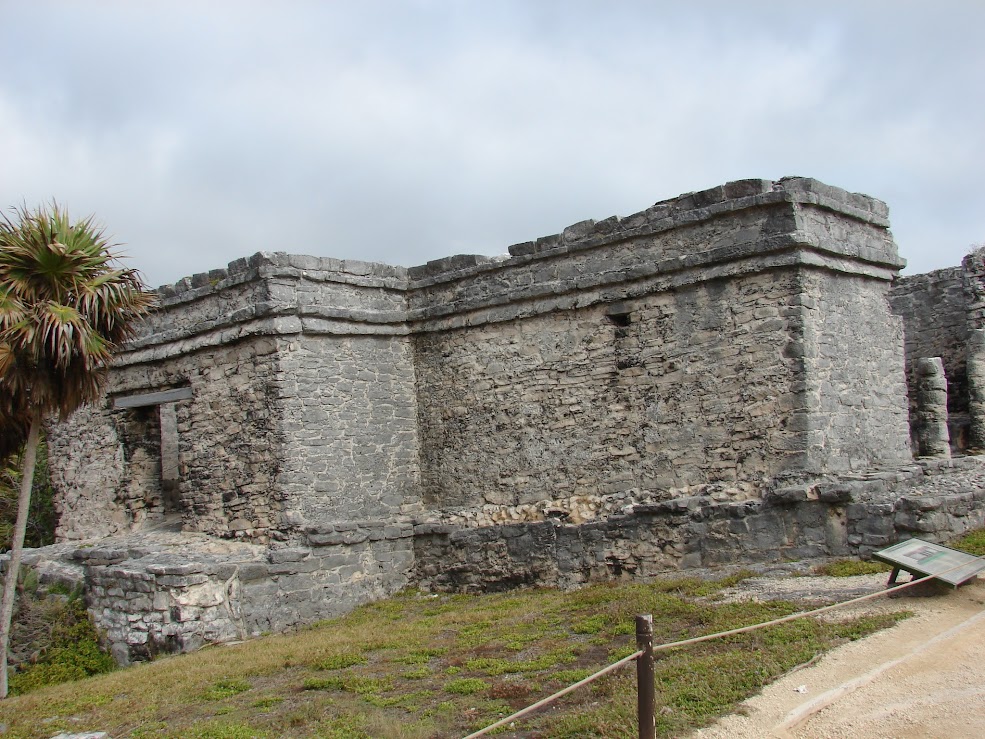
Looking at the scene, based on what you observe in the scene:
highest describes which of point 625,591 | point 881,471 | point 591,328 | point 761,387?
point 591,328

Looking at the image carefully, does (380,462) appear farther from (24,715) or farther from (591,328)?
(24,715)

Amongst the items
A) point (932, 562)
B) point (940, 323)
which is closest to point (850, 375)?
point (932, 562)

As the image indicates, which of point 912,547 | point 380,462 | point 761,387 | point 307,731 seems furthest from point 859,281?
point 307,731

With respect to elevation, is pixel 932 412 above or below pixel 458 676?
above

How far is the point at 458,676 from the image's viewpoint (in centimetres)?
751

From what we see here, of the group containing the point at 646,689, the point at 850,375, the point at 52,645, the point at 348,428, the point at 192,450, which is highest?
the point at 850,375

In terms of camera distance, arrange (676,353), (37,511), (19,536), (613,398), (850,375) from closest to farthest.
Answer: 1. (19,536)
2. (850,375)
3. (676,353)
4. (613,398)
5. (37,511)

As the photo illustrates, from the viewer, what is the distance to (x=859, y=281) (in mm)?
10461

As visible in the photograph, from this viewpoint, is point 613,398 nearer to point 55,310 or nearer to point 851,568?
point 851,568

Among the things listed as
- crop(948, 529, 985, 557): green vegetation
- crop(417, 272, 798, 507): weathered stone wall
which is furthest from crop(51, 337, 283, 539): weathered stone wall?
crop(948, 529, 985, 557): green vegetation

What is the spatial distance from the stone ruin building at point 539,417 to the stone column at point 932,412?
26mm

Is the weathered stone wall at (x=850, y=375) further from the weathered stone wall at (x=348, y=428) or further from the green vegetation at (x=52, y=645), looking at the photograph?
the green vegetation at (x=52, y=645)

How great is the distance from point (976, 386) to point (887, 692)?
7482 mm

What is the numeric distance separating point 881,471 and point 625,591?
114 inches
